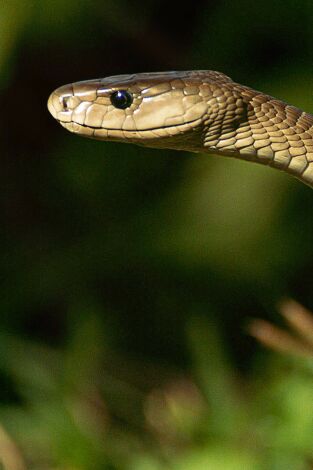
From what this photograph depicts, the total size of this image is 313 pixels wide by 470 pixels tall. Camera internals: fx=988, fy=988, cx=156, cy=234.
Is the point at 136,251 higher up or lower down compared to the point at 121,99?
lower down

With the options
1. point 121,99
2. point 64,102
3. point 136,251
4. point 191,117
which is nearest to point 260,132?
point 191,117

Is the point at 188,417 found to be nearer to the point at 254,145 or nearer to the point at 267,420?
the point at 267,420

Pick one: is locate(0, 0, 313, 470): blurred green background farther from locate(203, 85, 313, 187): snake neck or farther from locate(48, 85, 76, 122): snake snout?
locate(48, 85, 76, 122): snake snout

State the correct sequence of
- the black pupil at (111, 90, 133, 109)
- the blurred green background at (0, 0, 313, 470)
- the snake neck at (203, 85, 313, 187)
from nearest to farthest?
the snake neck at (203, 85, 313, 187)
the black pupil at (111, 90, 133, 109)
the blurred green background at (0, 0, 313, 470)

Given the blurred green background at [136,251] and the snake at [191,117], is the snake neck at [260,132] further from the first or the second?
the blurred green background at [136,251]

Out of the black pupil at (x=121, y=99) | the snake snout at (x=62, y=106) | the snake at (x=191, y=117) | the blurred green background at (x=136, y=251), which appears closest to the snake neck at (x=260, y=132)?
the snake at (x=191, y=117)

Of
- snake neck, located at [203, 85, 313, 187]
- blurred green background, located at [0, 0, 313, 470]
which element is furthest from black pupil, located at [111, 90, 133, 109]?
blurred green background, located at [0, 0, 313, 470]

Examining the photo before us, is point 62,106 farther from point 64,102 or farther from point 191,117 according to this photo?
point 191,117

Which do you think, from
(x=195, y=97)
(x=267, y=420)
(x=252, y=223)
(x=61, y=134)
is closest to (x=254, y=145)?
(x=195, y=97)
